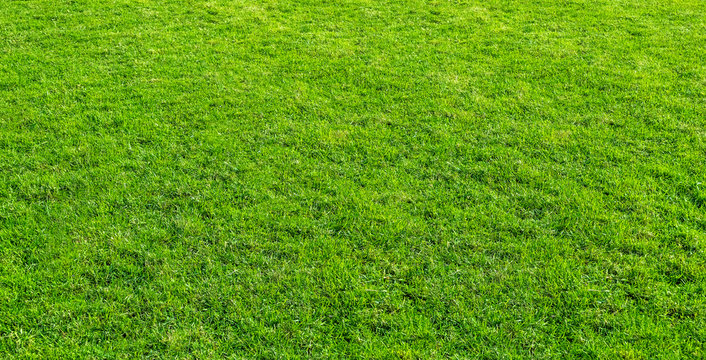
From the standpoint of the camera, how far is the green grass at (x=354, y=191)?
461 centimetres

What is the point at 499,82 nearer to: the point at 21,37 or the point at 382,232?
the point at 382,232

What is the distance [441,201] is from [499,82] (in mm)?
2901

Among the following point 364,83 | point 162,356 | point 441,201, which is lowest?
point 162,356

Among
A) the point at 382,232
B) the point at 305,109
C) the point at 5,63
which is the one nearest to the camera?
the point at 382,232

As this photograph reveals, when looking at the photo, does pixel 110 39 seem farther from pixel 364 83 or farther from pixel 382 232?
pixel 382 232

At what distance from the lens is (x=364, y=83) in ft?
26.9

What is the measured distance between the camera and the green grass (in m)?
4.61

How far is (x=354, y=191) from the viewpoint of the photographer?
239 inches

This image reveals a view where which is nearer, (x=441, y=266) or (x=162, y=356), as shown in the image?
(x=162, y=356)

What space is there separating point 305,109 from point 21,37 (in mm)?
5123

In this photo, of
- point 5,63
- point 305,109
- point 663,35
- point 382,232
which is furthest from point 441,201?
point 5,63

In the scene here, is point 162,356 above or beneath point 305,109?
beneath

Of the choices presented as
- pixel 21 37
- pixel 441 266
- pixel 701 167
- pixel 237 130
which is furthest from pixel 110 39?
pixel 701 167

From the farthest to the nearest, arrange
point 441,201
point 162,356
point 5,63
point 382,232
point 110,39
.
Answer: point 110,39, point 5,63, point 441,201, point 382,232, point 162,356
